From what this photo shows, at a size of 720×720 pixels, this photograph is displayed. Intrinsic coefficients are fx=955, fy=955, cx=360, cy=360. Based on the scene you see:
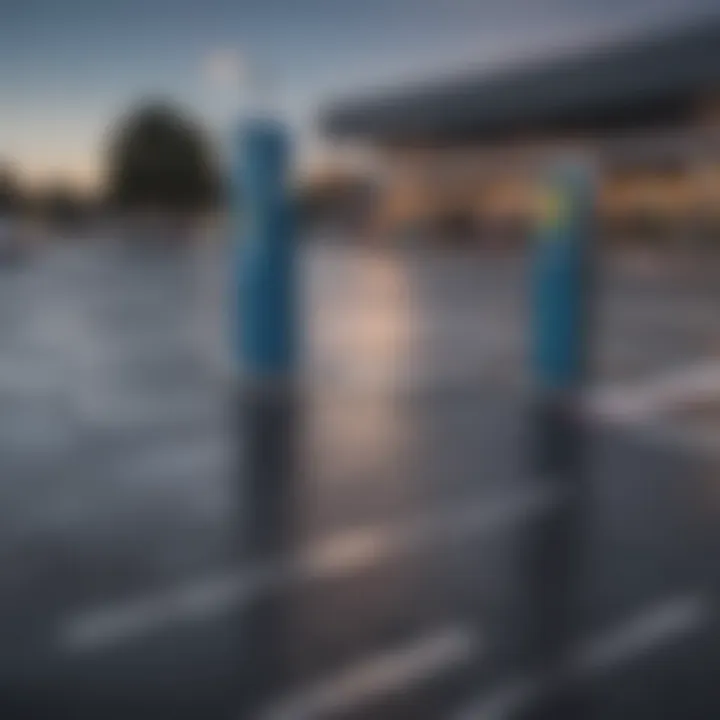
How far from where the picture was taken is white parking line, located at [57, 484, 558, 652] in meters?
3.45

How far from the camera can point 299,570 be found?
13.1 feet

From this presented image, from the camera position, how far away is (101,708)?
285 cm

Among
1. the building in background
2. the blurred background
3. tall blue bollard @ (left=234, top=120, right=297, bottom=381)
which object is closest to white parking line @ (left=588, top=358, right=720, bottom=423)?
the blurred background

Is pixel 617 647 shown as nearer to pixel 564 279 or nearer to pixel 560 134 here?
pixel 564 279

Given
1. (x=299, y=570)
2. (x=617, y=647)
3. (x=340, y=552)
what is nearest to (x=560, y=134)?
(x=340, y=552)

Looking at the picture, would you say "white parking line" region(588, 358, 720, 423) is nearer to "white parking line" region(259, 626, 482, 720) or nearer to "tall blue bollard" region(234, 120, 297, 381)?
"tall blue bollard" region(234, 120, 297, 381)

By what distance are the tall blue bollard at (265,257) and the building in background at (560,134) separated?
21492mm

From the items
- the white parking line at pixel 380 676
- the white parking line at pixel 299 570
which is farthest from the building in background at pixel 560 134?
the white parking line at pixel 380 676

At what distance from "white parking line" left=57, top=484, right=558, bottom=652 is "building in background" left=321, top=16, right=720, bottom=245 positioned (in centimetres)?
2459

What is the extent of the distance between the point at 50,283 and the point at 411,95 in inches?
825

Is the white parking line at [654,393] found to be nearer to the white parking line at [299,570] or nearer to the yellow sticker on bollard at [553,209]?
the yellow sticker on bollard at [553,209]

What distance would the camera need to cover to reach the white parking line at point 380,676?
2891 millimetres

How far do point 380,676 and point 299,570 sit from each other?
0.98m

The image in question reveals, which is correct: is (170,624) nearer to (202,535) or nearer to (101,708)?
(101,708)
